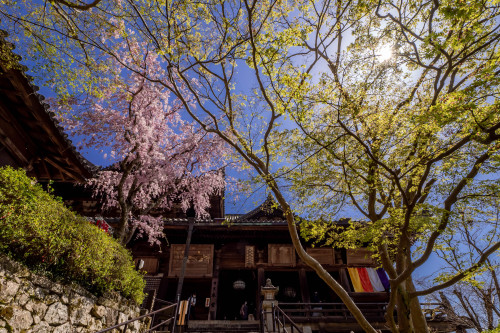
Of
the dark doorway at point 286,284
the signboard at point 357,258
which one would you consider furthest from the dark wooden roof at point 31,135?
the signboard at point 357,258

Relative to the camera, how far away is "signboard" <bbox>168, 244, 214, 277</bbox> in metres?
14.0

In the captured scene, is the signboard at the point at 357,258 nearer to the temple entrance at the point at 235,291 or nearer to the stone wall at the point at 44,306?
the temple entrance at the point at 235,291

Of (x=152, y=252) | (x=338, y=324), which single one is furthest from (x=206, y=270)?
(x=338, y=324)

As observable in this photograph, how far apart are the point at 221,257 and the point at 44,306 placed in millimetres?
11227

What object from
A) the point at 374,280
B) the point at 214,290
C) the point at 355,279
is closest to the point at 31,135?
the point at 214,290

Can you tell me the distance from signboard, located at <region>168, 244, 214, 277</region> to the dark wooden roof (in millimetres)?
7136

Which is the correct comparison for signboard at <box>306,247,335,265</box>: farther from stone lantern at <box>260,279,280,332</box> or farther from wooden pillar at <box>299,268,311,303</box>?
stone lantern at <box>260,279,280,332</box>

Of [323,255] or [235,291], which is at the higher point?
[323,255]

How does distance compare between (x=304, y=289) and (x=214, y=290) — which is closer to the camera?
(x=214, y=290)

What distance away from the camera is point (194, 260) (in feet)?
46.9

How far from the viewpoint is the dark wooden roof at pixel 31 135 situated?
599 centimetres

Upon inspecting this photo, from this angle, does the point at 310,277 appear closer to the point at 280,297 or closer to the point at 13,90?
the point at 280,297

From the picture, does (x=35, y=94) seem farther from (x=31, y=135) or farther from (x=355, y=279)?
(x=355, y=279)

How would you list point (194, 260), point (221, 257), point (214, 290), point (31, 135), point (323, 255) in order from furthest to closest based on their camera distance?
point (221, 257) → point (323, 255) → point (194, 260) → point (214, 290) → point (31, 135)
